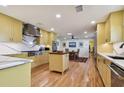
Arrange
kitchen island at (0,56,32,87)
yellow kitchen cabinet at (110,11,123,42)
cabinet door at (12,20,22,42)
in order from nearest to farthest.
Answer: kitchen island at (0,56,32,87) < yellow kitchen cabinet at (110,11,123,42) < cabinet door at (12,20,22,42)

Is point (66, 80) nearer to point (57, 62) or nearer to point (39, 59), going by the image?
point (57, 62)

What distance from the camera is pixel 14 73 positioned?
1.31 metres

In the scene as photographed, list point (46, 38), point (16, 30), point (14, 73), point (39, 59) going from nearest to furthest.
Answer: point (14, 73) → point (16, 30) → point (39, 59) → point (46, 38)

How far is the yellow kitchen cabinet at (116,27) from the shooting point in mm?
3488

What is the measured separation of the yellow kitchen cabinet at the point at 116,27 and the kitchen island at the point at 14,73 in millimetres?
3073

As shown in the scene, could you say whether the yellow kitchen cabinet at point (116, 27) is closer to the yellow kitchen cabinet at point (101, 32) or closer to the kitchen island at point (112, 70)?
the kitchen island at point (112, 70)

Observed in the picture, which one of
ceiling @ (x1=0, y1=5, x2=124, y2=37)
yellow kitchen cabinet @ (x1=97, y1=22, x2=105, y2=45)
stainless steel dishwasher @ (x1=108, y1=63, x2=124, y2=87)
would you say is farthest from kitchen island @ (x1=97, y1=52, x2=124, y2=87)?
yellow kitchen cabinet @ (x1=97, y1=22, x2=105, y2=45)

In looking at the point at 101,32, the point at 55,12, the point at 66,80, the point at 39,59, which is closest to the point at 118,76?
the point at 66,80

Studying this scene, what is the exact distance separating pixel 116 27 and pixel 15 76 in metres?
3.47

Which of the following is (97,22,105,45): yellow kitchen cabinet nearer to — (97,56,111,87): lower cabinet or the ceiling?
the ceiling

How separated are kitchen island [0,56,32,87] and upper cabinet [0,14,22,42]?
2.72 meters

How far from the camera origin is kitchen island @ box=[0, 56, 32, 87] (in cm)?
116
